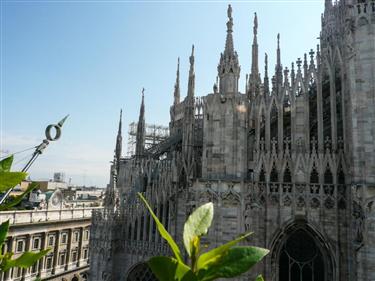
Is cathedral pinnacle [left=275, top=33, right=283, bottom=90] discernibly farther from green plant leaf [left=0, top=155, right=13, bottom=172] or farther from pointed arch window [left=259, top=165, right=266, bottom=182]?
green plant leaf [left=0, top=155, right=13, bottom=172]

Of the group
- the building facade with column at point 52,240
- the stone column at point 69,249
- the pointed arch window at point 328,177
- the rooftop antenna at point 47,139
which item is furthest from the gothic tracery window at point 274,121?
the stone column at point 69,249

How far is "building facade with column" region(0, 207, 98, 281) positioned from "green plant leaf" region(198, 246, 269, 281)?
3314 centimetres

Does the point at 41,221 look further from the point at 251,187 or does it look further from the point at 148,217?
the point at 251,187

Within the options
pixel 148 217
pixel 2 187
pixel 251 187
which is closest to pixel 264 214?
pixel 251 187

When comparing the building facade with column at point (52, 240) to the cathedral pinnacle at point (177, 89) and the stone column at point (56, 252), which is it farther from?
the cathedral pinnacle at point (177, 89)

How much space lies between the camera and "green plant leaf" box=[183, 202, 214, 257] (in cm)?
149

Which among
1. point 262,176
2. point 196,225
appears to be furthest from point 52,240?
point 196,225

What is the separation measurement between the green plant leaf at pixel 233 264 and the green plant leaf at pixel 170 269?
7 cm

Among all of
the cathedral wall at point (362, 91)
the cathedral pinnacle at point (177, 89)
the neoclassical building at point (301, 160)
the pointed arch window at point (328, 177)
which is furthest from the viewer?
the cathedral pinnacle at point (177, 89)

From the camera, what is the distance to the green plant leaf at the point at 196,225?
1.49 m

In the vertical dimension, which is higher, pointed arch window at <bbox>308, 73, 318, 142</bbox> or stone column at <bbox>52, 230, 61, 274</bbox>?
pointed arch window at <bbox>308, 73, 318, 142</bbox>

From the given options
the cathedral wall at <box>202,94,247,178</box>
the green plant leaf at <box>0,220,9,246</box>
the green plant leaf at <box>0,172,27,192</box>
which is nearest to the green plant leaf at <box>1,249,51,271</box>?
the green plant leaf at <box>0,220,9,246</box>

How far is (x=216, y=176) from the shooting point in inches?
563

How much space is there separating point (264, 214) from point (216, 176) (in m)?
2.73
